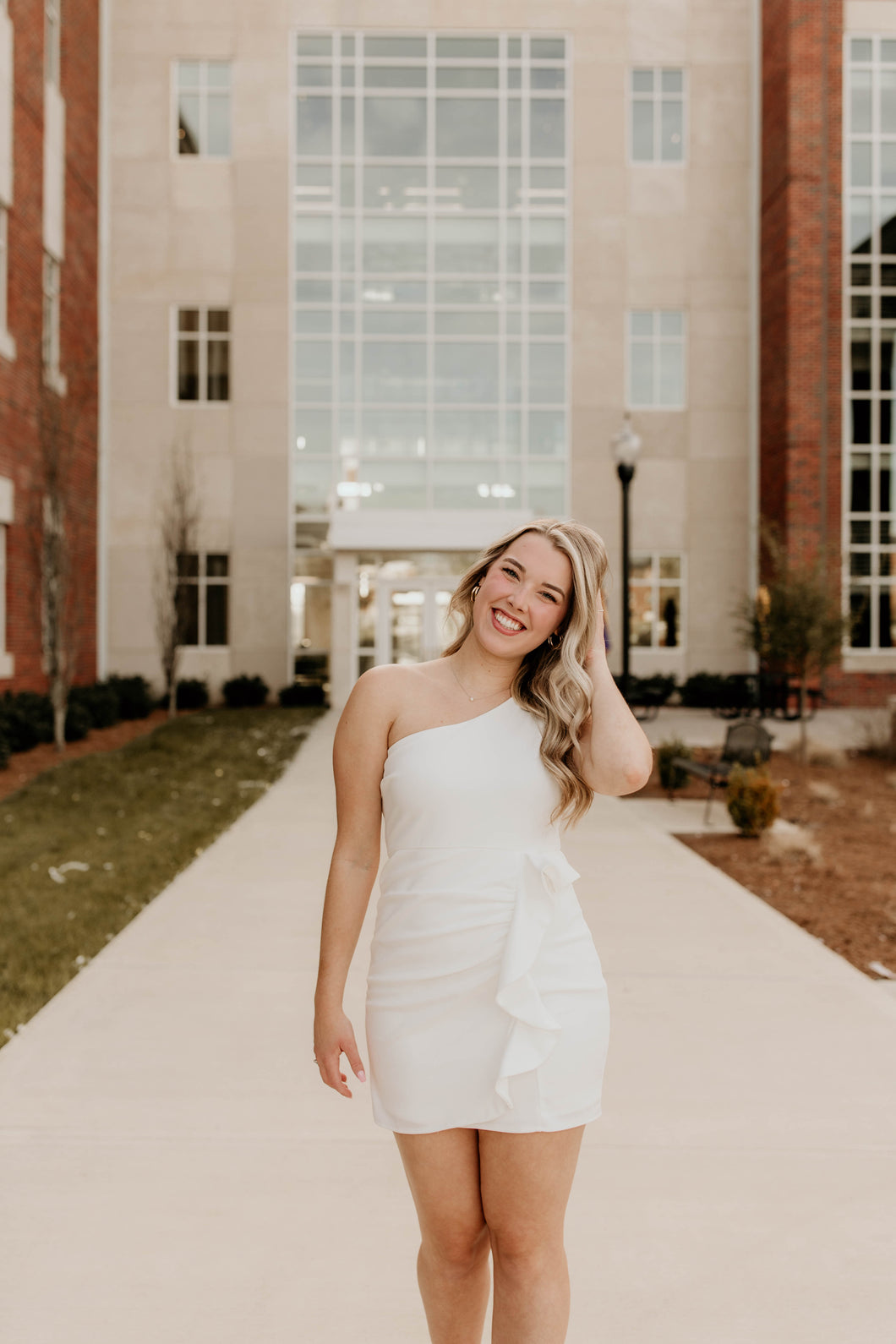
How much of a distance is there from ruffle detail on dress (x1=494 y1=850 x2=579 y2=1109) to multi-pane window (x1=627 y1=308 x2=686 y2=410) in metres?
24.9

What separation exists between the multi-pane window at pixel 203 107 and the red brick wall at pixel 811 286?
1296cm

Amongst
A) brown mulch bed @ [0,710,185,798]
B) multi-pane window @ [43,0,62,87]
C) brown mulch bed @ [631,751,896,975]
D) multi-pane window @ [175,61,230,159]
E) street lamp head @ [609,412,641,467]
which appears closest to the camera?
brown mulch bed @ [631,751,896,975]

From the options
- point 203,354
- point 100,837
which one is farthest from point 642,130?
point 100,837

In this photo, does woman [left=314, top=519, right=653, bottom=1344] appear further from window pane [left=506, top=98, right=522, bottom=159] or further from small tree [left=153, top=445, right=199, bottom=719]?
window pane [left=506, top=98, right=522, bottom=159]

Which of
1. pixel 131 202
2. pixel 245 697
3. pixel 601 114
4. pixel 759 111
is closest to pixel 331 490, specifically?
pixel 245 697

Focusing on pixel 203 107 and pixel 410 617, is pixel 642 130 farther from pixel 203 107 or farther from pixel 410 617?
pixel 410 617

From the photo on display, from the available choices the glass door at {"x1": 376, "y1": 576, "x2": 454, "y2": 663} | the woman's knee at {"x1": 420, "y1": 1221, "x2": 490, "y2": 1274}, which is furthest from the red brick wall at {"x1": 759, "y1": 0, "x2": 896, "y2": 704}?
the woman's knee at {"x1": 420, "y1": 1221, "x2": 490, "y2": 1274}

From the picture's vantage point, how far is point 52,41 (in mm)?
21312

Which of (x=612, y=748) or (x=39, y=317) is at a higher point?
(x=39, y=317)

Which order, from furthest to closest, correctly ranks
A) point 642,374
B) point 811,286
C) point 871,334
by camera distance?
point 642,374 < point 871,334 < point 811,286

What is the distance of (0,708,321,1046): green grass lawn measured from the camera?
5844 mm

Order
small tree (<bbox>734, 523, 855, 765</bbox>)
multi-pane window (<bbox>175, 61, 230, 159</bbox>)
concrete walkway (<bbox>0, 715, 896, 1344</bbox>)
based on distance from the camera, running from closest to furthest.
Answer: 1. concrete walkway (<bbox>0, 715, 896, 1344</bbox>)
2. small tree (<bbox>734, 523, 855, 765</bbox>)
3. multi-pane window (<bbox>175, 61, 230, 159</bbox>)

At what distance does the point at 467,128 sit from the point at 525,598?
26445 millimetres

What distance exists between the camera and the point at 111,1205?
3.19 meters
